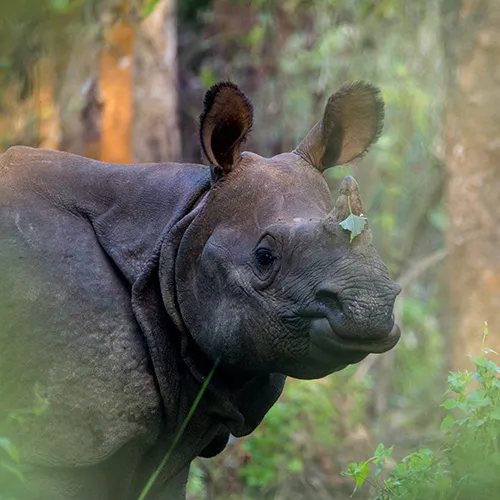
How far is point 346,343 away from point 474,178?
5.34 m

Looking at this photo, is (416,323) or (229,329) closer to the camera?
(229,329)

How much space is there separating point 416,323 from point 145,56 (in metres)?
5.05

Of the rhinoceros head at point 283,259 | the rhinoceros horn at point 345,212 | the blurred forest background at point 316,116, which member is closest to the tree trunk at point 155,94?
the blurred forest background at point 316,116

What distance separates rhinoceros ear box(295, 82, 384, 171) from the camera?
5367 mm

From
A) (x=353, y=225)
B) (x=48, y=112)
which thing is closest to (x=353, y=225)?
(x=353, y=225)

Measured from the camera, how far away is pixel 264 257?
4.84 metres

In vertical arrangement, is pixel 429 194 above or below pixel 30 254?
below

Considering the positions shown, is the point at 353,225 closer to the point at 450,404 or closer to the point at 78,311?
the point at 450,404

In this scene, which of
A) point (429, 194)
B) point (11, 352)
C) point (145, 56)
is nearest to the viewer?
point (11, 352)

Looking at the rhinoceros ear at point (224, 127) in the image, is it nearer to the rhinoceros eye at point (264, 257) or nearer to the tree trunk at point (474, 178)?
the rhinoceros eye at point (264, 257)

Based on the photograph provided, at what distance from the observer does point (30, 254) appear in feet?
16.4

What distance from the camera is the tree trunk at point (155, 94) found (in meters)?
10.3

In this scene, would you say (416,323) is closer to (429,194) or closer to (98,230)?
(429,194)

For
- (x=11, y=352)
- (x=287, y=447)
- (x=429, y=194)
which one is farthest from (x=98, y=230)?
(x=429, y=194)
